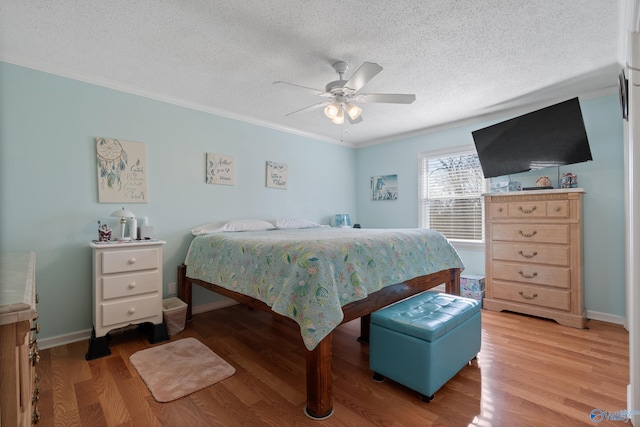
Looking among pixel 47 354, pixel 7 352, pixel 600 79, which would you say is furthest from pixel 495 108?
pixel 47 354

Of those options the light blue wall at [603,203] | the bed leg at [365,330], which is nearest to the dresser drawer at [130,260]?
the bed leg at [365,330]

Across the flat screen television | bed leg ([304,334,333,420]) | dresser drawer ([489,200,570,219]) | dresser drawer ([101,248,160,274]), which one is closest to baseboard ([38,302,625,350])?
dresser drawer ([101,248,160,274])

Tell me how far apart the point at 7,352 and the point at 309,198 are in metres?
4.04

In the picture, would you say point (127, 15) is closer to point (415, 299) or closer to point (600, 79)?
point (415, 299)

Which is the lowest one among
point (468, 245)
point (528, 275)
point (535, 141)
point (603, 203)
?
point (528, 275)

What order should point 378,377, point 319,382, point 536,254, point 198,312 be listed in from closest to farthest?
point 319,382 → point 378,377 → point 536,254 → point 198,312

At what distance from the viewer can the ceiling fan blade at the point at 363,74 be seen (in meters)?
2.02

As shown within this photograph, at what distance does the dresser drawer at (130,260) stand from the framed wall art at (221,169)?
1175 mm

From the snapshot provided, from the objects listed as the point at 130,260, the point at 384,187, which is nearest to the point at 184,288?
the point at 130,260

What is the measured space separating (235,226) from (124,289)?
4.08 ft

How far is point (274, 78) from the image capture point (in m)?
2.77

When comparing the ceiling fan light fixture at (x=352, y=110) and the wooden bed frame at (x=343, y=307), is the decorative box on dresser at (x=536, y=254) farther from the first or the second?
the ceiling fan light fixture at (x=352, y=110)

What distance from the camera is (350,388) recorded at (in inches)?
74.5

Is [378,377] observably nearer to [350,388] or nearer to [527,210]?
[350,388]
